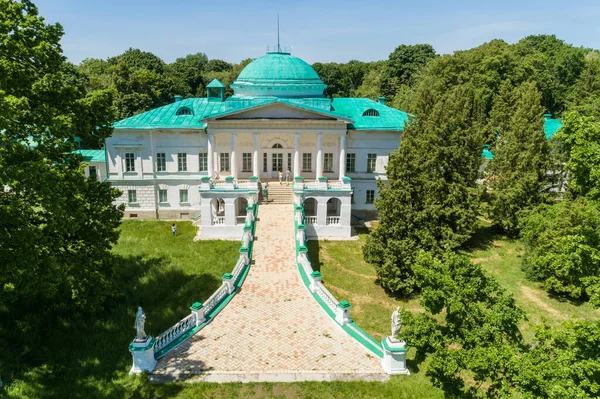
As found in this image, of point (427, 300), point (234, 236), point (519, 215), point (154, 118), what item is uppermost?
point (154, 118)

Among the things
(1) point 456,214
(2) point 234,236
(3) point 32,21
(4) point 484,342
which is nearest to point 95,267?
(3) point 32,21

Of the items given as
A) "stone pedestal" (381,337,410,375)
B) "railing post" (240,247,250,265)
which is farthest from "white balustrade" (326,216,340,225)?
"stone pedestal" (381,337,410,375)

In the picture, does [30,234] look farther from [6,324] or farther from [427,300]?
[427,300]

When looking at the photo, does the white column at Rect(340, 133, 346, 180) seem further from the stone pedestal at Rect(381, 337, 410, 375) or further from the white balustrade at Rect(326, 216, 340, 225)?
the stone pedestal at Rect(381, 337, 410, 375)

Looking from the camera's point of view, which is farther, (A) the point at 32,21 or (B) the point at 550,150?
(B) the point at 550,150

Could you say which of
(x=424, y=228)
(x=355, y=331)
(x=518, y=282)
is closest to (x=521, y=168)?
(x=518, y=282)

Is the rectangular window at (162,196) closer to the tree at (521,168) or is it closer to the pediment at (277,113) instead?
the pediment at (277,113)
